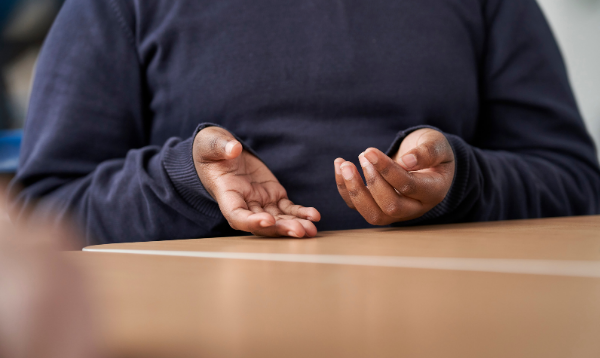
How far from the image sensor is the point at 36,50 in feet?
3.81

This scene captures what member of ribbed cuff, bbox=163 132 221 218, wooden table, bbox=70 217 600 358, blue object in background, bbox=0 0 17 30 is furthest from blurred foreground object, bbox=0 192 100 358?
blue object in background, bbox=0 0 17 30

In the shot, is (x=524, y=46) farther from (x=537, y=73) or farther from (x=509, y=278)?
(x=509, y=278)

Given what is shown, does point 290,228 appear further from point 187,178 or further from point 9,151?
point 9,151

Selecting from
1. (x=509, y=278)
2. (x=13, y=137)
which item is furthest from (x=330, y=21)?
(x=13, y=137)

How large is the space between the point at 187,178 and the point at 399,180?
0.22 m

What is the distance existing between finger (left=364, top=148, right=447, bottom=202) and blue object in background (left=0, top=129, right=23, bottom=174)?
103 centimetres

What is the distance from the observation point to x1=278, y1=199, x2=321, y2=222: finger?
1.21ft

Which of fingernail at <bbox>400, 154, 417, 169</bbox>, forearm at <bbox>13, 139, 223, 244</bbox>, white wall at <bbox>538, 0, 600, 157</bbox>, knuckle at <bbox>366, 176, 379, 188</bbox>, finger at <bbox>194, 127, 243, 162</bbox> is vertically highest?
white wall at <bbox>538, 0, 600, 157</bbox>

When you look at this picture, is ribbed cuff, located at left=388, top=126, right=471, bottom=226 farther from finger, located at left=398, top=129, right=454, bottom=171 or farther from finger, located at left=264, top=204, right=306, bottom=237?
finger, located at left=264, top=204, right=306, bottom=237

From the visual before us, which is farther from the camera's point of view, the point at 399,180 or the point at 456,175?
the point at 456,175

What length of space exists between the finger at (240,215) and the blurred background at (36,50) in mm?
902

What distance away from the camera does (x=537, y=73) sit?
26.9 inches

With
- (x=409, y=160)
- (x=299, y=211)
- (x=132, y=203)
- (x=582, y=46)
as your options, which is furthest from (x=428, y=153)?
(x=582, y=46)

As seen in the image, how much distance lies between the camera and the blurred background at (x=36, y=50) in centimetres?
112
